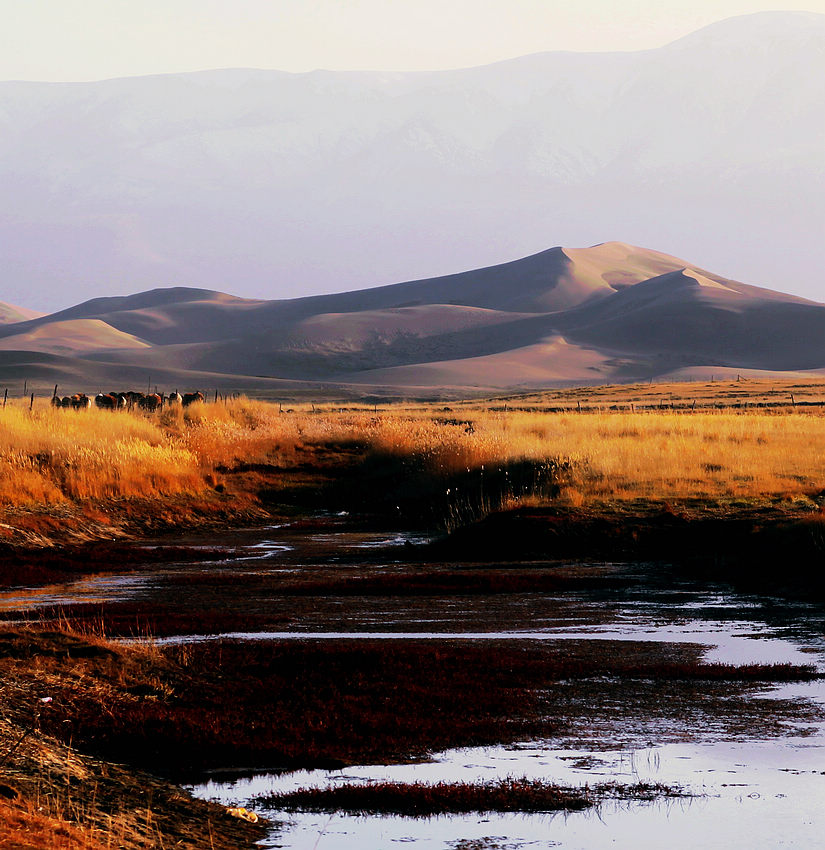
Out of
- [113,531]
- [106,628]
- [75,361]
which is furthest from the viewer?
[75,361]

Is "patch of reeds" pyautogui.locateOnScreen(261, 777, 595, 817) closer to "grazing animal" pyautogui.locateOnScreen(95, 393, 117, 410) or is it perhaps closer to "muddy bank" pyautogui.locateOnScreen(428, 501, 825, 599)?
"muddy bank" pyautogui.locateOnScreen(428, 501, 825, 599)

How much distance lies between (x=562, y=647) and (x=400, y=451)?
2412 cm

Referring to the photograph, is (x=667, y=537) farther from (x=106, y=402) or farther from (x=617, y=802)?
(x=106, y=402)

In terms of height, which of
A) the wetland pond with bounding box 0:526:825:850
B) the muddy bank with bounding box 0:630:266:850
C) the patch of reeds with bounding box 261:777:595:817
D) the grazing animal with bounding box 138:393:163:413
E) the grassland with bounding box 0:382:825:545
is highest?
the grazing animal with bounding box 138:393:163:413

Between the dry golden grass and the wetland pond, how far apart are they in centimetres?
460

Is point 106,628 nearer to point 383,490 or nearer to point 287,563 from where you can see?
point 287,563

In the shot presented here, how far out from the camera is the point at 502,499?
96.4 feet

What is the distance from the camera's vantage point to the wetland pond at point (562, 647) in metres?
8.01

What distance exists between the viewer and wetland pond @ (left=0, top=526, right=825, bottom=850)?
8.01 meters

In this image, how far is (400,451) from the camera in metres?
38.2

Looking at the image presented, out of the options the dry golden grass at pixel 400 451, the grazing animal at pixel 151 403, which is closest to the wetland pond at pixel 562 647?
the dry golden grass at pixel 400 451

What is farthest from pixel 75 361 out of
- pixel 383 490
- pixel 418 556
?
pixel 418 556

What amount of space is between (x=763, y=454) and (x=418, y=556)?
48.0ft

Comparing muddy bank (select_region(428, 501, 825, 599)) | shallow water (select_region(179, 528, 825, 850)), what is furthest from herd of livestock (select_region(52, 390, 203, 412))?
shallow water (select_region(179, 528, 825, 850))
